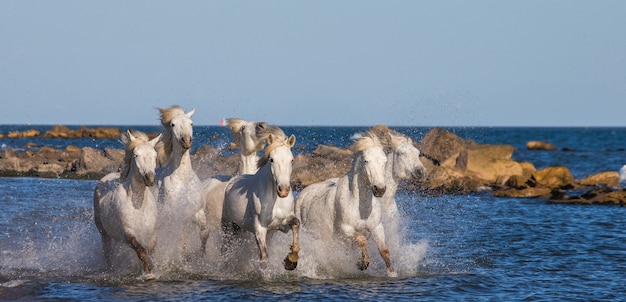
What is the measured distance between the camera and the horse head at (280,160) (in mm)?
10219

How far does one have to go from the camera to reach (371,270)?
12.0 m

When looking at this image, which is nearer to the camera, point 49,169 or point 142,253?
point 142,253

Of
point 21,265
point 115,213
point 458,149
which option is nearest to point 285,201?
point 115,213

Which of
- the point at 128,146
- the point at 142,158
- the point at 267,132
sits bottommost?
the point at 142,158

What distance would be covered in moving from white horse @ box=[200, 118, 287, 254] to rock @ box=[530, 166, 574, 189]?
19.0m

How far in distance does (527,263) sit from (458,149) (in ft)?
59.4

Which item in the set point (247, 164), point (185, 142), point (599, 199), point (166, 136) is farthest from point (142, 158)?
point (599, 199)

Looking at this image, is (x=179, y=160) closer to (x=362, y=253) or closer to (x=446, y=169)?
(x=362, y=253)

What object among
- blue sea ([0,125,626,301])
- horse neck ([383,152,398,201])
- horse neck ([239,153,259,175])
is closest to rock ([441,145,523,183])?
blue sea ([0,125,626,301])

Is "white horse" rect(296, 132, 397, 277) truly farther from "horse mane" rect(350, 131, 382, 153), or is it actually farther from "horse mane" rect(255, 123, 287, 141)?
"horse mane" rect(255, 123, 287, 141)

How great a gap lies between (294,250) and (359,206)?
115 cm

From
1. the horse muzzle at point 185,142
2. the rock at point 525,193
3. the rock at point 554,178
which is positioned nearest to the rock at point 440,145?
the rock at point 554,178

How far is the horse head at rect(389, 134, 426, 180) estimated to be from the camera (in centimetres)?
1159

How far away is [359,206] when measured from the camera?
11273 mm
